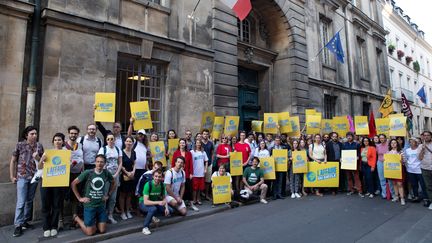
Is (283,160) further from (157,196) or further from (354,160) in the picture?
(157,196)

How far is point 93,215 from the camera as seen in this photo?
16.4 feet

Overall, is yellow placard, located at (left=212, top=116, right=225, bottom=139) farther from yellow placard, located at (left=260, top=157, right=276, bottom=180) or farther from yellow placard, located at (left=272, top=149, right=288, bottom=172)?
yellow placard, located at (left=272, top=149, right=288, bottom=172)

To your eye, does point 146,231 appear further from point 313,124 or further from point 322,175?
point 313,124

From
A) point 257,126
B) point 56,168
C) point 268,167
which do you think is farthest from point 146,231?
point 257,126

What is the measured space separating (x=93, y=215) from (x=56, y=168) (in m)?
1.04

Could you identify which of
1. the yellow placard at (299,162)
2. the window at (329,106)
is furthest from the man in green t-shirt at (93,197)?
the window at (329,106)

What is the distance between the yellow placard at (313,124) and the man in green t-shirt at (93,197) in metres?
7.45

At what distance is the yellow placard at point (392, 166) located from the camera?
756 cm

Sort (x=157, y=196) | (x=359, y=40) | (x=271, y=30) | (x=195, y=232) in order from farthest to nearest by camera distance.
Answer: (x=359, y=40) < (x=271, y=30) < (x=157, y=196) < (x=195, y=232)

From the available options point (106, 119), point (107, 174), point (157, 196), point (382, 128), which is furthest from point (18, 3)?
point (382, 128)

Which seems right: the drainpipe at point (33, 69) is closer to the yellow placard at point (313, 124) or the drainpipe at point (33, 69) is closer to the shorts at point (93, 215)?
the shorts at point (93, 215)

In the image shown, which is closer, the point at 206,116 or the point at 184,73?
the point at 206,116

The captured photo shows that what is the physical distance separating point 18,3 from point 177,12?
14.9 ft

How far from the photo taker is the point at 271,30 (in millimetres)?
14539
